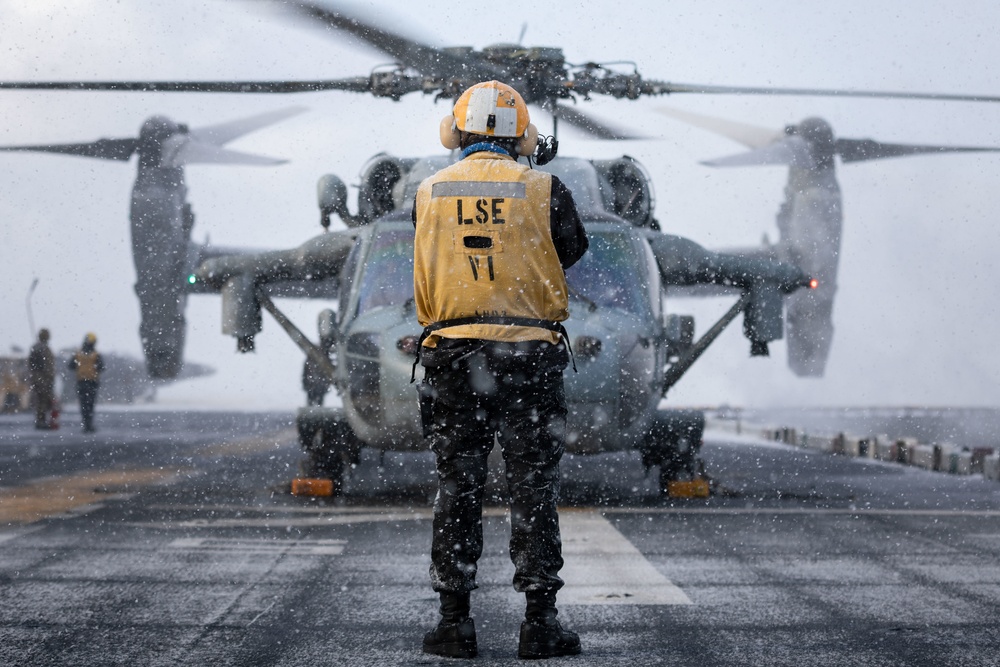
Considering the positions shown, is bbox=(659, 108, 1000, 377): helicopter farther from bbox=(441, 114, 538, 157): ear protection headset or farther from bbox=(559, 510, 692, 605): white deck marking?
bbox=(441, 114, 538, 157): ear protection headset

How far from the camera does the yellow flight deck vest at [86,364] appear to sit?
20.6 m

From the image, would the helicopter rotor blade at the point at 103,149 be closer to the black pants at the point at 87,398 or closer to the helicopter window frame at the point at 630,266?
the black pants at the point at 87,398

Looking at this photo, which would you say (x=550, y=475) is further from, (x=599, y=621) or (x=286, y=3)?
(x=286, y=3)

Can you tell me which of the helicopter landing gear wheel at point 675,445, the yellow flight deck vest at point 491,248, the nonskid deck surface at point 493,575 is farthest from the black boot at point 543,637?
the helicopter landing gear wheel at point 675,445

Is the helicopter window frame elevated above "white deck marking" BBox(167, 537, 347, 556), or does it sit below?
above

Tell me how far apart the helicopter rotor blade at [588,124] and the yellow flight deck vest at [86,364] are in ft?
38.3

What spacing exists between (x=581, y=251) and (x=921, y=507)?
568 cm

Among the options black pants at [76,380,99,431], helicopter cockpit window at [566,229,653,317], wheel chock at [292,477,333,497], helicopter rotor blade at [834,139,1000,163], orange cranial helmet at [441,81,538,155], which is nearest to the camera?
orange cranial helmet at [441,81,538,155]

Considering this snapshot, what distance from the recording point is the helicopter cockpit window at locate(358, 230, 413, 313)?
9734 millimetres

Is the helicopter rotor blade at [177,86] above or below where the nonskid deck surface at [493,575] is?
above

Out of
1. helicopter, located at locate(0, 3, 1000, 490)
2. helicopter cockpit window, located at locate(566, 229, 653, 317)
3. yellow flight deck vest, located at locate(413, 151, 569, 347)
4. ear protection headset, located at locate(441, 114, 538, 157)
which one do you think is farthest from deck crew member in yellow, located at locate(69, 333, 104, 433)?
yellow flight deck vest, located at locate(413, 151, 569, 347)

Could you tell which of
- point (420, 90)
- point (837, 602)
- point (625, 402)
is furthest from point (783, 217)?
point (837, 602)

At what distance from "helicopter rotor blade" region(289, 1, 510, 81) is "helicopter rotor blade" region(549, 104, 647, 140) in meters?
1.10

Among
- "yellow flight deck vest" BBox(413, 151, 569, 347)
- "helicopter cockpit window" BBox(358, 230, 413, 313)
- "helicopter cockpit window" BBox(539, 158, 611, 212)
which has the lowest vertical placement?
"yellow flight deck vest" BBox(413, 151, 569, 347)
